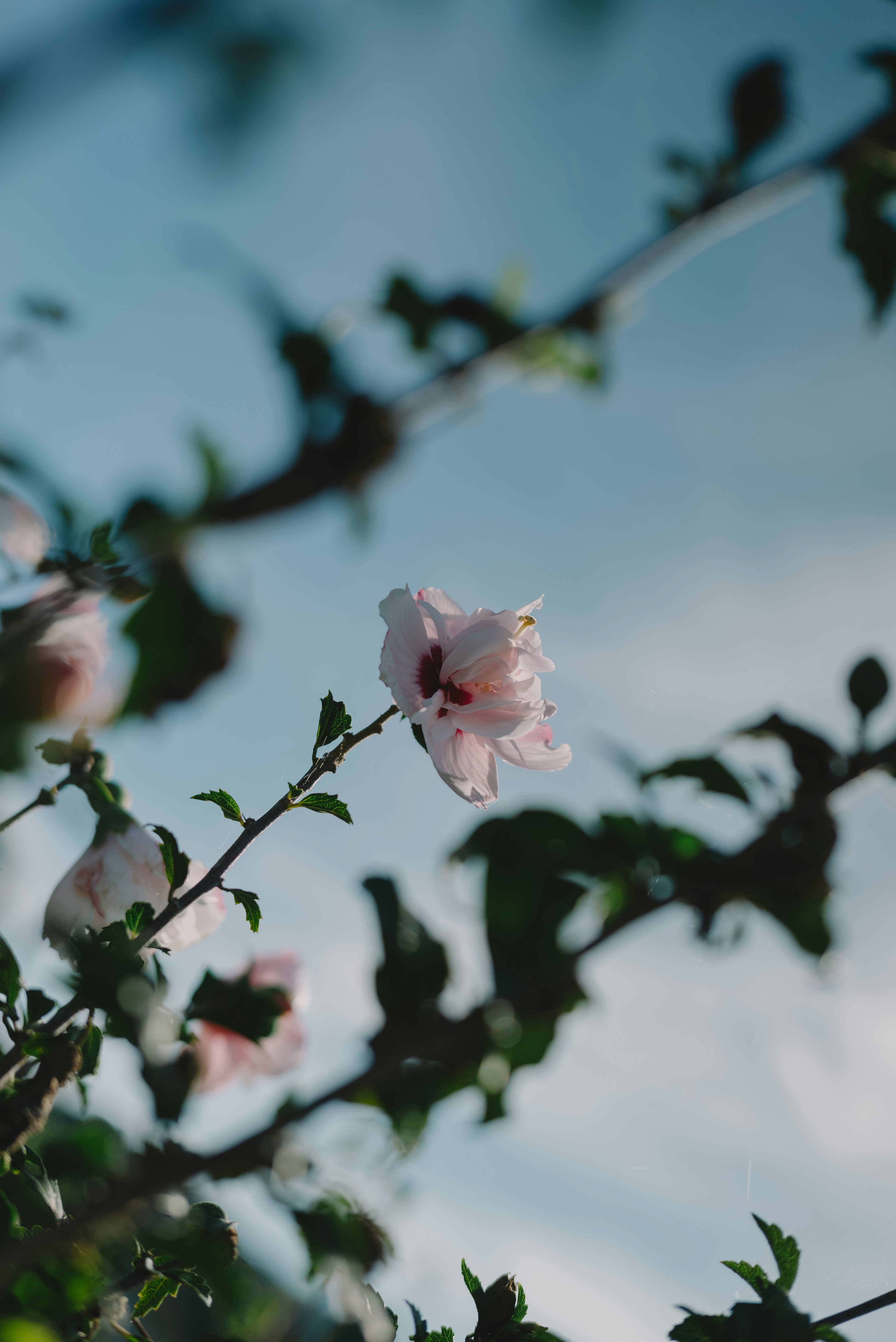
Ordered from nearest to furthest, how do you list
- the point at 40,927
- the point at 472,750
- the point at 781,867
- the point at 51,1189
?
the point at 781,867
the point at 51,1189
the point at 40,927
the point at 472,750

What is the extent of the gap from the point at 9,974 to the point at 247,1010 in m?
0.58

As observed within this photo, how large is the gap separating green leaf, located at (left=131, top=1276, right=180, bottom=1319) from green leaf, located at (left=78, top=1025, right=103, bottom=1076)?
0.29 metres

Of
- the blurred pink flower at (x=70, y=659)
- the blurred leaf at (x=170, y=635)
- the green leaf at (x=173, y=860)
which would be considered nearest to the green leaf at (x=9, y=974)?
the green leaf at (x=173, y=860)

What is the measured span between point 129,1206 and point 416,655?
0.92 m

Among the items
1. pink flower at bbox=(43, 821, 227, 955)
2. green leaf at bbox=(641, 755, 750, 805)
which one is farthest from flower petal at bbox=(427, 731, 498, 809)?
green leaf at bbox=(641, 755, 750, 805)

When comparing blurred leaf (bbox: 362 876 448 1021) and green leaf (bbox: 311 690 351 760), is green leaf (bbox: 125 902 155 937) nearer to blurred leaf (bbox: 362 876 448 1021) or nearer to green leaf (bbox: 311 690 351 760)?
green leaf (bbox: 311 690 351 760)

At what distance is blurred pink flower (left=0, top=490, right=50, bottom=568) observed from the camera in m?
0.66

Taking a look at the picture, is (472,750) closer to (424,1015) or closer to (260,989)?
(260,989)

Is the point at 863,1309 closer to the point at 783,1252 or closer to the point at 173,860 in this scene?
the point at 783,1252

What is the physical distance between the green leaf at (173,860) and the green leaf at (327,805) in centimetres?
18

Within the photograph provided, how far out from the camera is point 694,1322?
1.04 m

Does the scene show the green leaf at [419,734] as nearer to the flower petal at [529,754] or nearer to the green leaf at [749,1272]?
the flower petal at [529,754]

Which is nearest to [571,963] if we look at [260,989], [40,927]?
[260,989]

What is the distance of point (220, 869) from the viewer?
3.78 feet
